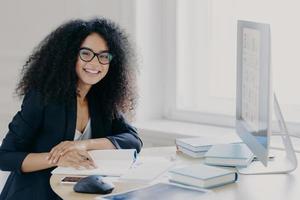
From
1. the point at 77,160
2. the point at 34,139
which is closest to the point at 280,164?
the point at 77,160

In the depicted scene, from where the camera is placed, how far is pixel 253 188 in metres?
1.70

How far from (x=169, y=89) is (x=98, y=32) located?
1022 millimetres

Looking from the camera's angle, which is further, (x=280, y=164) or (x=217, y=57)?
(x=217, y=57)

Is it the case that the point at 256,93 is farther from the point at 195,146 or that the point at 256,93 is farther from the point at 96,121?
the point at 96,121

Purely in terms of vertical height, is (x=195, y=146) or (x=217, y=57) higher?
(x=217, y=57)

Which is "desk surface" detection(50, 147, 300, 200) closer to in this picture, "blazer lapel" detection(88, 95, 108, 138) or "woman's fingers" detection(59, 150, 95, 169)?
"woman's fingers" detection(59, 150, 95, 169)

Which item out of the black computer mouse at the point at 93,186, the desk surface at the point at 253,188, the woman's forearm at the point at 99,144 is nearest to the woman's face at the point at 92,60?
the woman's forearm at the point at 99,144

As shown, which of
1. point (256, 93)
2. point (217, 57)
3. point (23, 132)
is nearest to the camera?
point (256, 93)

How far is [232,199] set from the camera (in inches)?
62.7

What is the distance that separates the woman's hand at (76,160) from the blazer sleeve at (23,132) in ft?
0.60

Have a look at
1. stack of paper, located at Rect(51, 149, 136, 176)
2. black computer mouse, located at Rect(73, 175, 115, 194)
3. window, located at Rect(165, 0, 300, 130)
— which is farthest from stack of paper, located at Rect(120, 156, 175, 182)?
window, located at Rect(165, 0, 300, 130)

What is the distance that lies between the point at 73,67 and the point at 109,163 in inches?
17.0

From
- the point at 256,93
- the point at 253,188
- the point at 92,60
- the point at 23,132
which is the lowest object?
the point at 253,188

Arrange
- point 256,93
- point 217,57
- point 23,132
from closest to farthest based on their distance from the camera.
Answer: point 256,93 < point 23,132 < point 217,57
